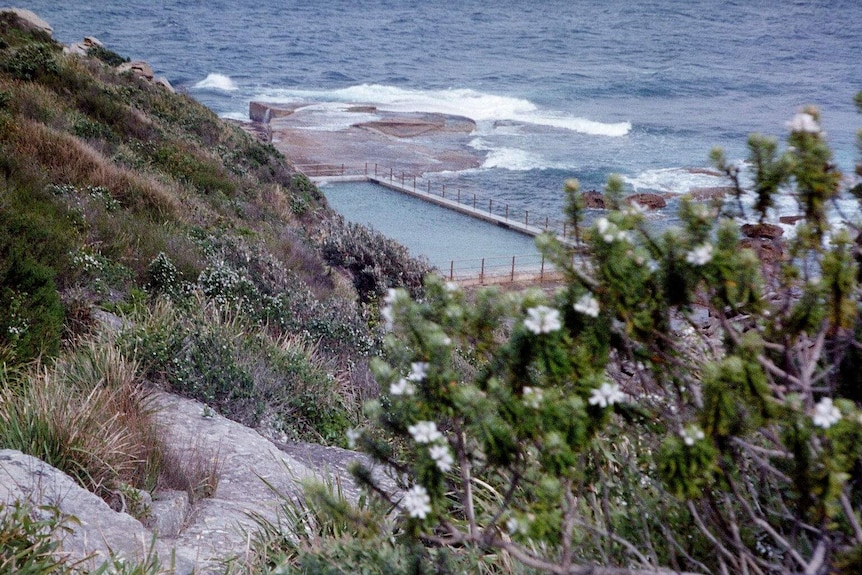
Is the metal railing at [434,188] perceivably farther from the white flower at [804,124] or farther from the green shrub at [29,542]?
the white flower at [804,124]

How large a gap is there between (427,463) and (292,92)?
278 ft

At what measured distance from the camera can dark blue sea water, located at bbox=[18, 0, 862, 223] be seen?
5466 centimetres

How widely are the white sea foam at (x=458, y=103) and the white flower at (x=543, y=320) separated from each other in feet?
205

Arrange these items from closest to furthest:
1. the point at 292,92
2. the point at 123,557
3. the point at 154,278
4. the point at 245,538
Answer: the point at 123,557 → the point at 245,538 → the point at 154,278 → the point at 292,92

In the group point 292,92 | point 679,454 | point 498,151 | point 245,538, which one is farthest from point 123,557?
point 292,92

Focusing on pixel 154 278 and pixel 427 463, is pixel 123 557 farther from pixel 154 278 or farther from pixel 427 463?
pixel 154 278

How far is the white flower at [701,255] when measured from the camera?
2.04 metres

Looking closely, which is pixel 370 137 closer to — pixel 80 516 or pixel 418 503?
pixel 80 516

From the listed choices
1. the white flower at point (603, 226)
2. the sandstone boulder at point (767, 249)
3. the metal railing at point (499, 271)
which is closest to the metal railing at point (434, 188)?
the metal railing at point (499, 271)

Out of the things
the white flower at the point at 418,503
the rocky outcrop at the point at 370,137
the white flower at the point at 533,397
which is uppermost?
the white flower at the point at 533,397

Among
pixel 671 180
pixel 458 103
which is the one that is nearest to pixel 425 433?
pixel 671 180

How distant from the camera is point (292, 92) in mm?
82562

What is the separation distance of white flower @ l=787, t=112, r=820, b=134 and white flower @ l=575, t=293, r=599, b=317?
751mm

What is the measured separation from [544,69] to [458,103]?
31.7 metres
